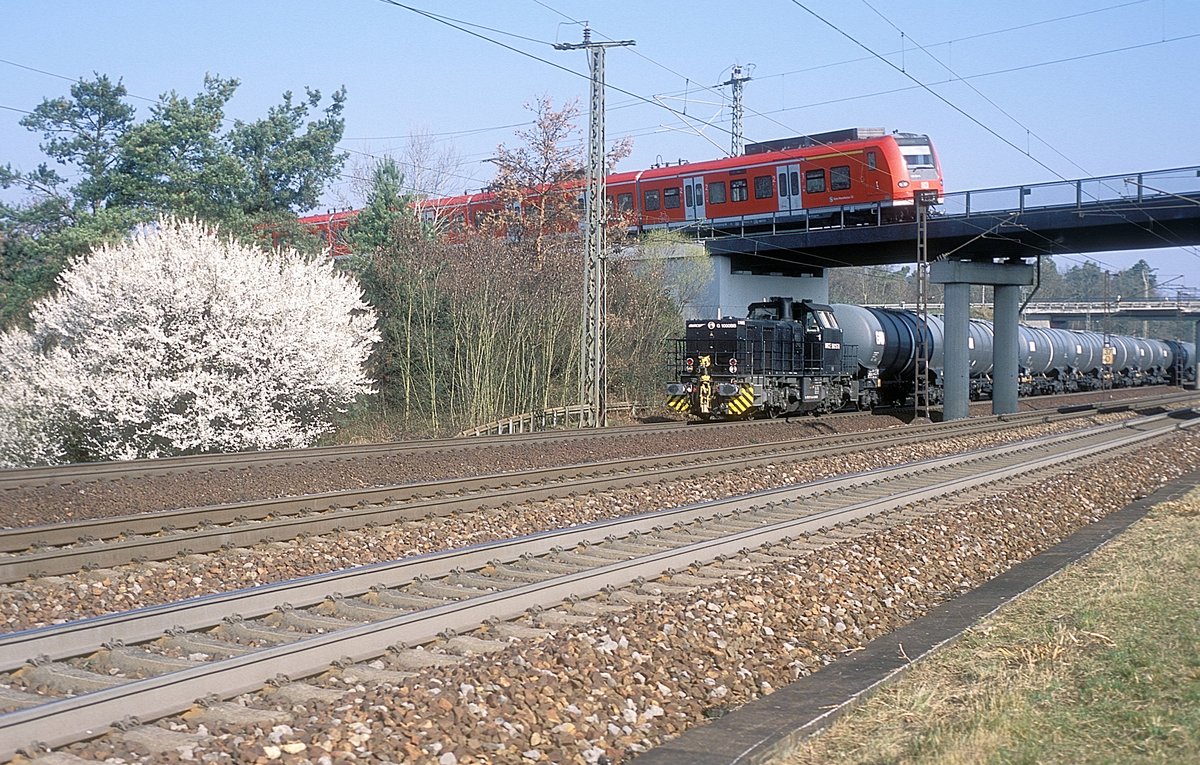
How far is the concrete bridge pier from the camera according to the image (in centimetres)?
3108

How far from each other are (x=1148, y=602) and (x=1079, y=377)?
48192 mm

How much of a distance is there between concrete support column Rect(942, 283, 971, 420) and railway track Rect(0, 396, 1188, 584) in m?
15.7

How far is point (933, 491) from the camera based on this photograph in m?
13.4

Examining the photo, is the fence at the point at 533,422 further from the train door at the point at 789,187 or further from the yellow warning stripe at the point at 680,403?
the train door at the point at 789,187

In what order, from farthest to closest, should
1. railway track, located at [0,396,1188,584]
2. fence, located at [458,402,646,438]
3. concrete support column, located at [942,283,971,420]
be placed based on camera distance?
concrete support column, located at [942,283,971,420] < fence, located at [458,402,646,438] < railway track, located at [0,396,1188,584]

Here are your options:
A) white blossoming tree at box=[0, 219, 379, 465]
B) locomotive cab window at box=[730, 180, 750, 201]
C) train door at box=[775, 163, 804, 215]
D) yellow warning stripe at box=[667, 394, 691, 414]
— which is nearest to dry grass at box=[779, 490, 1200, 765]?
white blossoming tree at box=[0, 219, 379, 465]

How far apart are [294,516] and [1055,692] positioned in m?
7.66

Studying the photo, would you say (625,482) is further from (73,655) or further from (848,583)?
(73,655)

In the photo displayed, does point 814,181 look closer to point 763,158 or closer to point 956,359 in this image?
point 763,158

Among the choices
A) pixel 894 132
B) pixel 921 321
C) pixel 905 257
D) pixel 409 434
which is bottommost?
pixel 409 434

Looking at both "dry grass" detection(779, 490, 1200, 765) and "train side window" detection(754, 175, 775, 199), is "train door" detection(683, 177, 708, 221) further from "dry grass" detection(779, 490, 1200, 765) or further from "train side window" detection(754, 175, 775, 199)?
"dry grass" detection(779, 490, 1200, 765)

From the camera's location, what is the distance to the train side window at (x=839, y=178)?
32.7m

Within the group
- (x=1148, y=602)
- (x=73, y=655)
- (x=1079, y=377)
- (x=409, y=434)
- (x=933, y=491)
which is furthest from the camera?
(x=1079, y=377)

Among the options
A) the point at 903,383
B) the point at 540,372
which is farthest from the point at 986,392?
the point at 540,372
